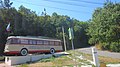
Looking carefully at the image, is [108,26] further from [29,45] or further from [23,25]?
[23,25]

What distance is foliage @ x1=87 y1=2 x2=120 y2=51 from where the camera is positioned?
36.8m

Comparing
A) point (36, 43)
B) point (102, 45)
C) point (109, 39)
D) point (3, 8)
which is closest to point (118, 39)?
point (109, 39)

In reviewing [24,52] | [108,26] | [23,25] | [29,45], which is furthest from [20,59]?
[23,25]

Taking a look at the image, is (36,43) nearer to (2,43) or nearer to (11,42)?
(11,42)

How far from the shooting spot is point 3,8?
43656 millimetres

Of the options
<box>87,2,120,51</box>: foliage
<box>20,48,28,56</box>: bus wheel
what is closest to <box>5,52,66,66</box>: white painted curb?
<box>20,48,28,56</box>: bus wheel

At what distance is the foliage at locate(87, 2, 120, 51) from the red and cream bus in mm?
11574

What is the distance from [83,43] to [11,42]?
1794 inches

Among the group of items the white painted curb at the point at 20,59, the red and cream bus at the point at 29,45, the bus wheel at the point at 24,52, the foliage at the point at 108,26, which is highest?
the foliage at the point at 108,26

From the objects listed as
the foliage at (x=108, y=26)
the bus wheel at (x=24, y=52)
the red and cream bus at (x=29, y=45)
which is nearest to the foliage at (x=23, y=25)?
the foliage at (x=108, y=26)

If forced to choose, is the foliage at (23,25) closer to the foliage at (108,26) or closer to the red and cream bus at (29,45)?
the foliage at (108,26)

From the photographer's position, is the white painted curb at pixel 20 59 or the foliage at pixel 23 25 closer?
the white painted curb at pixel 20 59

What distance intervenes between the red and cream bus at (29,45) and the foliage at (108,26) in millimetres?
11574

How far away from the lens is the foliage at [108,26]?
3675 centimetres
